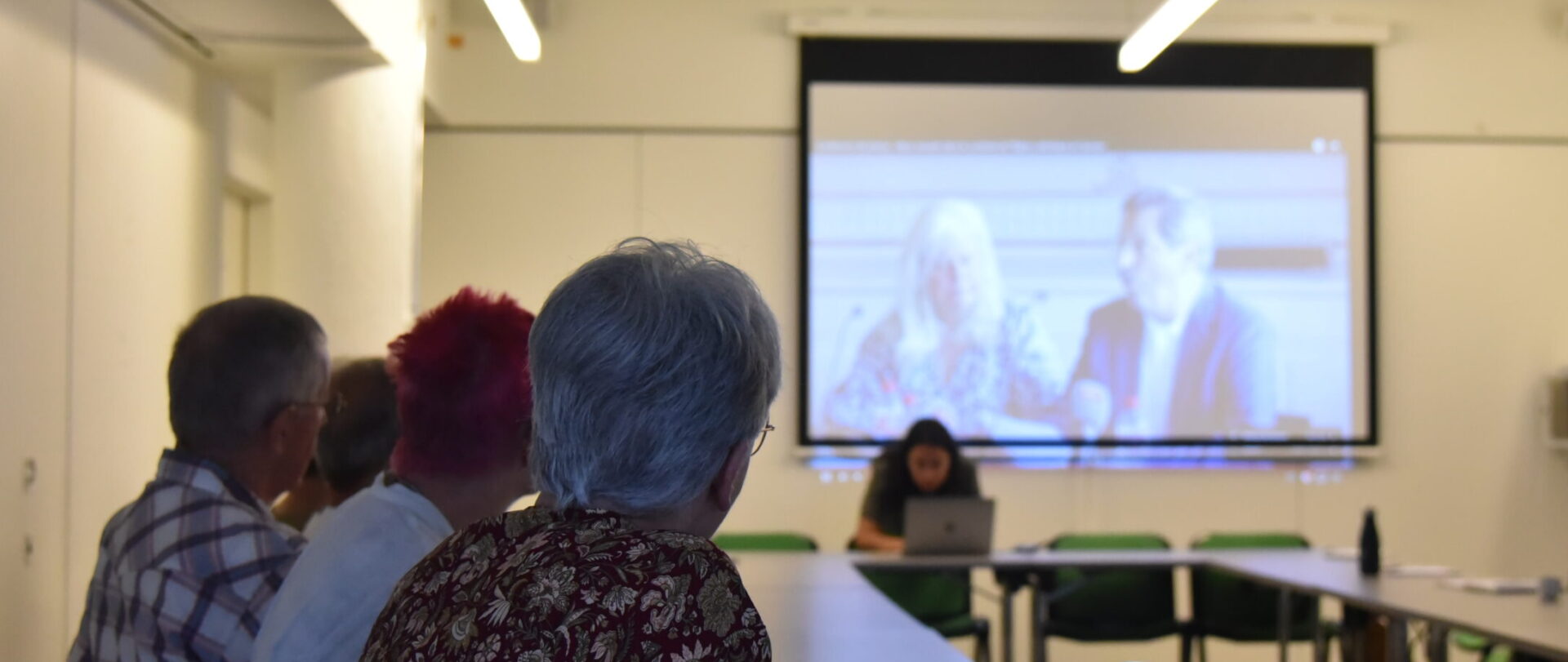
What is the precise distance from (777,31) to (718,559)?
613cm

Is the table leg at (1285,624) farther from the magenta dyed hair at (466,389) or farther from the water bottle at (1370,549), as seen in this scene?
the magenta dyed hair at (466,389)

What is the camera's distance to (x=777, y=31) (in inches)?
272

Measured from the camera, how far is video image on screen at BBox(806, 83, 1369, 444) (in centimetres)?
686

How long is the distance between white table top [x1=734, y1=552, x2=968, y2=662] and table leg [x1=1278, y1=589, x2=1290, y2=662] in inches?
66.3

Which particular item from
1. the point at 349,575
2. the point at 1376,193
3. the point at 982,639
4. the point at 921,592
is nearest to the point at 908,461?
the point at 921,592

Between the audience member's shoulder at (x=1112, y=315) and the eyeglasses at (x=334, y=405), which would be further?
the audience member's shoulder at (x=1112, y=315)

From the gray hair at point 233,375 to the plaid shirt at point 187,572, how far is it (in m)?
0.06

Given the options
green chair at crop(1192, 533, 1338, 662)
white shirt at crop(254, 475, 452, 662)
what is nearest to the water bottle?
green chair at crop(1192, 533, 1338, 662)

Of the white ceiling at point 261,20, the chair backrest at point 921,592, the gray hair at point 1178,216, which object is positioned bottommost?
the chair backrest at point 921,592

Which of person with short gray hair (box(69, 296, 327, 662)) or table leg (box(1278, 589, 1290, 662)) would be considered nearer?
person with short gray hair (box(69, 296, 327, 662))

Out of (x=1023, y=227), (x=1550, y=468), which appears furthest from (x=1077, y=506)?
(x=1550, y=468)

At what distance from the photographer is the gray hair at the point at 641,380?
1076 millimetres

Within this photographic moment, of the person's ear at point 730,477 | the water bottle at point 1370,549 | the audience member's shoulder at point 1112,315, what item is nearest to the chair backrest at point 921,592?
the water bottle at point 1370,549

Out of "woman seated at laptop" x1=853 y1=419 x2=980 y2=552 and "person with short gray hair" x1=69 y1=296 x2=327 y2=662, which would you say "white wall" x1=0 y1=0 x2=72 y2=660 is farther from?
"woman seated at laptop" x1=853 y1=419 x2=980 y2=552
